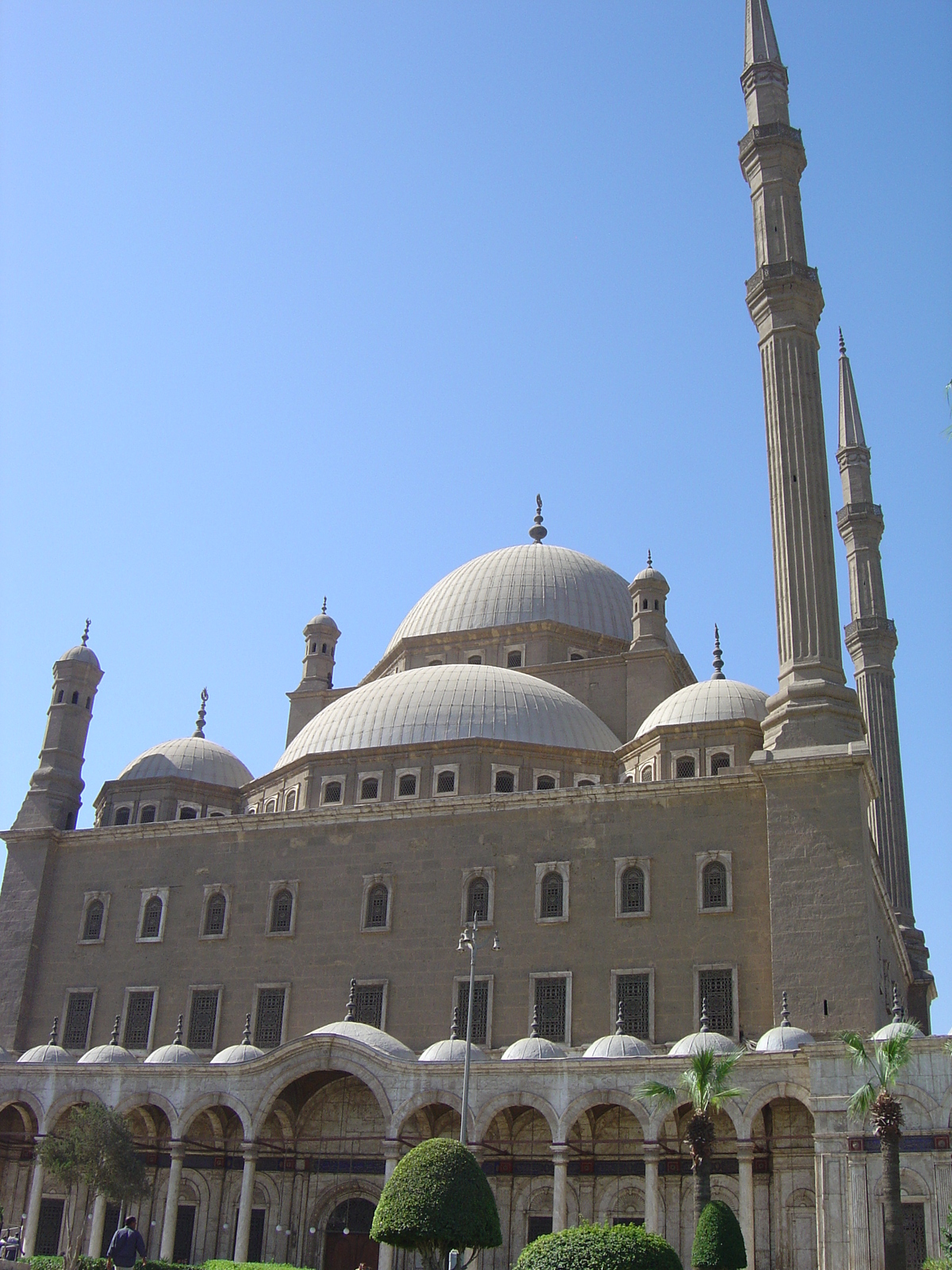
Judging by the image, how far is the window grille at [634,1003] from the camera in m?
22.7

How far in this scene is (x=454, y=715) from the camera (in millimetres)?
29062

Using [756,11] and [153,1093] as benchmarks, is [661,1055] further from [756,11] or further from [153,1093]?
[756,11]

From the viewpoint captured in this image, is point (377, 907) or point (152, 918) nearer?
point (377, 907)

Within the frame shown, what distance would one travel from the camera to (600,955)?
76.7ft

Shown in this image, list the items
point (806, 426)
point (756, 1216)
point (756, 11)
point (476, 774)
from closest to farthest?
point (756, 1216) → point (806, 426) → point (476, 774) → point (756, 11)

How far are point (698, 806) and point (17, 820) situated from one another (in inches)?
617

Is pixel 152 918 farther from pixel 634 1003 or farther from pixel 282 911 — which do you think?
pixel 634 1003

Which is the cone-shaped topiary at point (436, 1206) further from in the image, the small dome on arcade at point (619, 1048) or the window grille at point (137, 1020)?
the window grille at point (137, 1020)

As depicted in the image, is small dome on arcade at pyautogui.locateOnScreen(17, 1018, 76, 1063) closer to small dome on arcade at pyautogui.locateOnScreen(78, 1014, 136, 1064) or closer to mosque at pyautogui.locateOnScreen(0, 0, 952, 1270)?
mosque at pyautogui.locateOnScreen(0, 0, 952, 1270)

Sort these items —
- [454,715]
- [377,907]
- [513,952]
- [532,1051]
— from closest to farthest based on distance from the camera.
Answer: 1. [532,1051]
2. [513,952]
3. [377,907]
4. [454,715]

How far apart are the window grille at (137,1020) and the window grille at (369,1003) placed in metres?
4.54

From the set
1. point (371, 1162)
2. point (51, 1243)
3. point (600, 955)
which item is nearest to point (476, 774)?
point (600, 955)

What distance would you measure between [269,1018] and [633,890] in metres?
7.45

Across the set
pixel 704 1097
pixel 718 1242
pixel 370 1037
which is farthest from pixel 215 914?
pixel 718 1242
